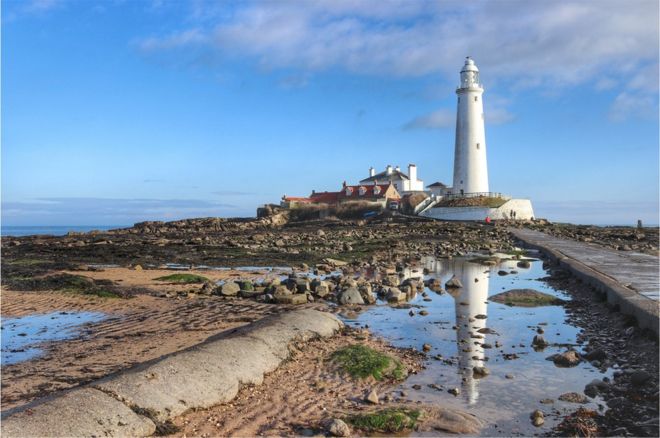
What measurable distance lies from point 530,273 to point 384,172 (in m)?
66.9

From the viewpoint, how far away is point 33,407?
16.3 feet

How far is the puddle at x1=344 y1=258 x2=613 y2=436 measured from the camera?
20.1 feet

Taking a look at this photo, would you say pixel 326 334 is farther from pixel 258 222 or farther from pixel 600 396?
pixel 258 222

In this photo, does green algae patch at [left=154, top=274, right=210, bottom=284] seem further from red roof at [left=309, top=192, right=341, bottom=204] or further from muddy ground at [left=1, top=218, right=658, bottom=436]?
red roof at [left=309, top=192, right=341, bottom=204]

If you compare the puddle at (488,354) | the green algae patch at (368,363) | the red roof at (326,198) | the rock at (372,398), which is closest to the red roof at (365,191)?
the red roof at (326,198)

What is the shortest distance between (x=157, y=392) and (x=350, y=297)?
7.73 metres

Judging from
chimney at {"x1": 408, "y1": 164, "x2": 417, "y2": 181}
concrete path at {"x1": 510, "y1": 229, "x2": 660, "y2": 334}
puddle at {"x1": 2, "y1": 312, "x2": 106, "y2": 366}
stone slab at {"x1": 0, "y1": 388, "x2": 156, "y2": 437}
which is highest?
chimney at {"x1": 408, "y1": 164, "x2": 417, "y2": 181}

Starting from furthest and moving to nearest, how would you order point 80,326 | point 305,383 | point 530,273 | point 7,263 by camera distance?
point 7,263, point 530,273, point 80,326, point 305,383

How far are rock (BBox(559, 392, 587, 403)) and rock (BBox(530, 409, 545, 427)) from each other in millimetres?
691

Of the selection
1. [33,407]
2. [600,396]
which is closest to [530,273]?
[600,396]

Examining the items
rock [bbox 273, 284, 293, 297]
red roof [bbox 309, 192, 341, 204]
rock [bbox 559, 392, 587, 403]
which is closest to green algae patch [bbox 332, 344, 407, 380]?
rock [bbox 559, 392, 587, 403]

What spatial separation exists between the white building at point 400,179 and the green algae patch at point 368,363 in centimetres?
7116

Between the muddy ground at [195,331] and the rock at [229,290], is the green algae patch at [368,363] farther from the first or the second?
the rock at [229,290]

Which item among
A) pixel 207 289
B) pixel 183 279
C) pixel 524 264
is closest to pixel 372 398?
pixel 207 289
